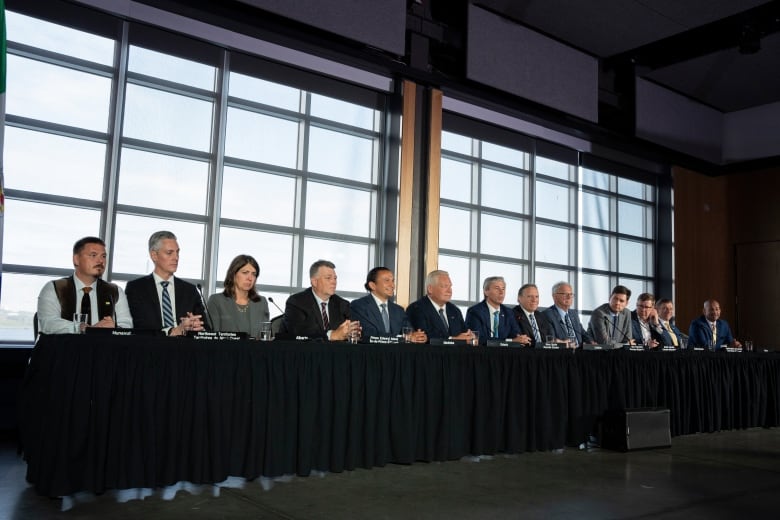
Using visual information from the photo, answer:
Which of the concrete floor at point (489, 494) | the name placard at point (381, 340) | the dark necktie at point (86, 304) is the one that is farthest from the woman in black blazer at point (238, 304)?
the concrete floor at point (489, 494)

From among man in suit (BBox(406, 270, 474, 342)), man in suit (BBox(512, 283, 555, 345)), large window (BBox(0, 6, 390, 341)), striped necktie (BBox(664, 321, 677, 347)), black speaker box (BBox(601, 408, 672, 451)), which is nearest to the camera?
black speaker box (BBox(601, 408, 672, 451))

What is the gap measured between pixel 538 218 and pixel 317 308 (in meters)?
3.90

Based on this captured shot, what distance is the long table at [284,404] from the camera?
222 cm

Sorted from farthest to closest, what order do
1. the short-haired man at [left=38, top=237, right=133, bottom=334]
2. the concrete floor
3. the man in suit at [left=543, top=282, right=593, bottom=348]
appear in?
the man in suit at [left=543, top=282, right=593, bottom=348] < the short-haired man at [left=38, top=237, right=133, bottom=334] < the concrete floor

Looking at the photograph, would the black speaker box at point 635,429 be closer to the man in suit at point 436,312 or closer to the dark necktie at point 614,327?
the man in suit at point 436,312

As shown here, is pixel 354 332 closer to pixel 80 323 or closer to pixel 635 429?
pixel 80 323

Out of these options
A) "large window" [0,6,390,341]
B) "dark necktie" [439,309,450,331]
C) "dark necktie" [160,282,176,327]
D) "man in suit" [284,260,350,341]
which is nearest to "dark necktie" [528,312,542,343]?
"dark necktie" [439,309,450,331]

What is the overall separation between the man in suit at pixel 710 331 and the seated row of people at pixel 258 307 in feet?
5.38

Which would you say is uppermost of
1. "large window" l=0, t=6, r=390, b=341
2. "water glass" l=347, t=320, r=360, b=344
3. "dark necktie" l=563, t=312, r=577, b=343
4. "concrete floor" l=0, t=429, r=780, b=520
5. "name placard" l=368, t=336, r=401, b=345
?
"large window" l=0, t=6, r=390, b=341

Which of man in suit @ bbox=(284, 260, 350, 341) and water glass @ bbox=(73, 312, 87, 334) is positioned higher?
man in suit @ bbox=(284, 260, 350, 341)

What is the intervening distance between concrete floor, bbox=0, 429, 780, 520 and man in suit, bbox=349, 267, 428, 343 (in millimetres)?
910

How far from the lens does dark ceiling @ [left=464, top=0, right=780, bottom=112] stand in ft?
19.1

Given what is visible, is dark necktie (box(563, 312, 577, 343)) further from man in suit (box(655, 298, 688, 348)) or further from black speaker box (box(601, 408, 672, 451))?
man in suit (box(655, 298, 688, 348))

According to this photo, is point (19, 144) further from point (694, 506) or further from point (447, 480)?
point (694, 506)
